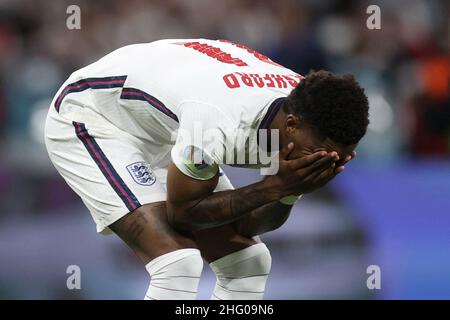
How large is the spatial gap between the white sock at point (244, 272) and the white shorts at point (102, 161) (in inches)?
20.4

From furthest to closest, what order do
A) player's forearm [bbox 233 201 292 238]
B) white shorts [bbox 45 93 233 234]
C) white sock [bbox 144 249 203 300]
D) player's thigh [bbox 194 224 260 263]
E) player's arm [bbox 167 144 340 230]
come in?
player's thigh [bbox 194 224 260 263] → player's forearm [bbox 233 201 292 238] → white shorts [bbox 45 93 233 234] → white sock [bbox 144 249 203 300] → player's arm [bbox 167 144 340 230]

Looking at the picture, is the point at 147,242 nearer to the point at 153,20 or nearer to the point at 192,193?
the point at 192,193

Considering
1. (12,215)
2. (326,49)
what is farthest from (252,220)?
(326,49)

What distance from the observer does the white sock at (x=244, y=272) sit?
14.8ft

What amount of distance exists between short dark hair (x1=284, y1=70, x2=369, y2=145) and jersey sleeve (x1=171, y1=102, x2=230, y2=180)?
34cm

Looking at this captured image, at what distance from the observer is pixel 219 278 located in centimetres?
460

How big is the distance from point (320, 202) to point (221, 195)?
2.65 m

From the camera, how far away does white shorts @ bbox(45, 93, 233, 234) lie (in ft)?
13.5

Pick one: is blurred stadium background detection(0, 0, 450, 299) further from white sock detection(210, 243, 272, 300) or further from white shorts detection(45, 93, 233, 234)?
white shorts detection(45, 93, 233, 234)
